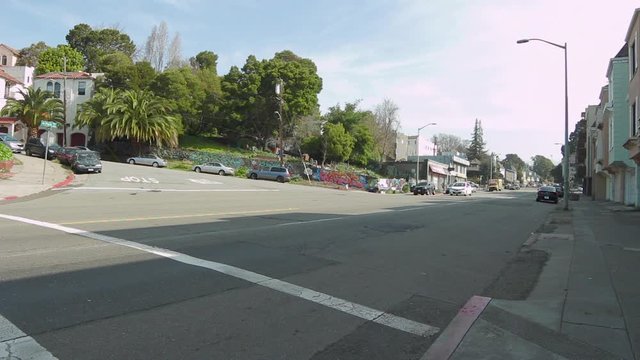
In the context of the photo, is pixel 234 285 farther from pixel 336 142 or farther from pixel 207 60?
pixel 207 60

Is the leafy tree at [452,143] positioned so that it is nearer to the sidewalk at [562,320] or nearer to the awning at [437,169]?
the awning at [437,169]

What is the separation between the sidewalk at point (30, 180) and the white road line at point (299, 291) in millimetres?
13198

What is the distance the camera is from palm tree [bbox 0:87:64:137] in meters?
56.4

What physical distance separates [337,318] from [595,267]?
21.0 ft

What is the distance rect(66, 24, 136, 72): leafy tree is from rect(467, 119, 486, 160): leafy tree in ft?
322

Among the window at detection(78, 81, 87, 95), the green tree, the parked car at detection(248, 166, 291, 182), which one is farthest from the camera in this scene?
the window at detection(78, 81, 87, 95)

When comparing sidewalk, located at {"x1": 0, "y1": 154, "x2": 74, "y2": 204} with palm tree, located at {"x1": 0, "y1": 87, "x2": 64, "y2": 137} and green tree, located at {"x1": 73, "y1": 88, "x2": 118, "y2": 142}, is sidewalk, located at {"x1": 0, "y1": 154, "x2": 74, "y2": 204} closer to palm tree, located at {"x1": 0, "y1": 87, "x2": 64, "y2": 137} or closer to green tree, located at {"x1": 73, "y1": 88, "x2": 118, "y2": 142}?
green tree, located at {"x1": 73, "y1": 88, "x2": 118, "y2": 142}

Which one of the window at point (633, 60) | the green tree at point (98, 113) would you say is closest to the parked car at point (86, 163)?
the green tree at point (98, 113)

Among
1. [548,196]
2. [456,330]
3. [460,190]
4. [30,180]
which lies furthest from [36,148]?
[456,330]

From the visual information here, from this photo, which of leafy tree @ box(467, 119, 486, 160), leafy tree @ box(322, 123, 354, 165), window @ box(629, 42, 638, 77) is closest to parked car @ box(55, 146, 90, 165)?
leafy tree @ box(322, 123, 354, 165)

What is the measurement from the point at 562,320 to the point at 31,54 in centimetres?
9786

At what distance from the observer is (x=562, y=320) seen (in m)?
6.12

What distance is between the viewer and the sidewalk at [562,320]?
5.03 m

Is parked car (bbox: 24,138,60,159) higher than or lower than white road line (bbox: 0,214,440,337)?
higher
